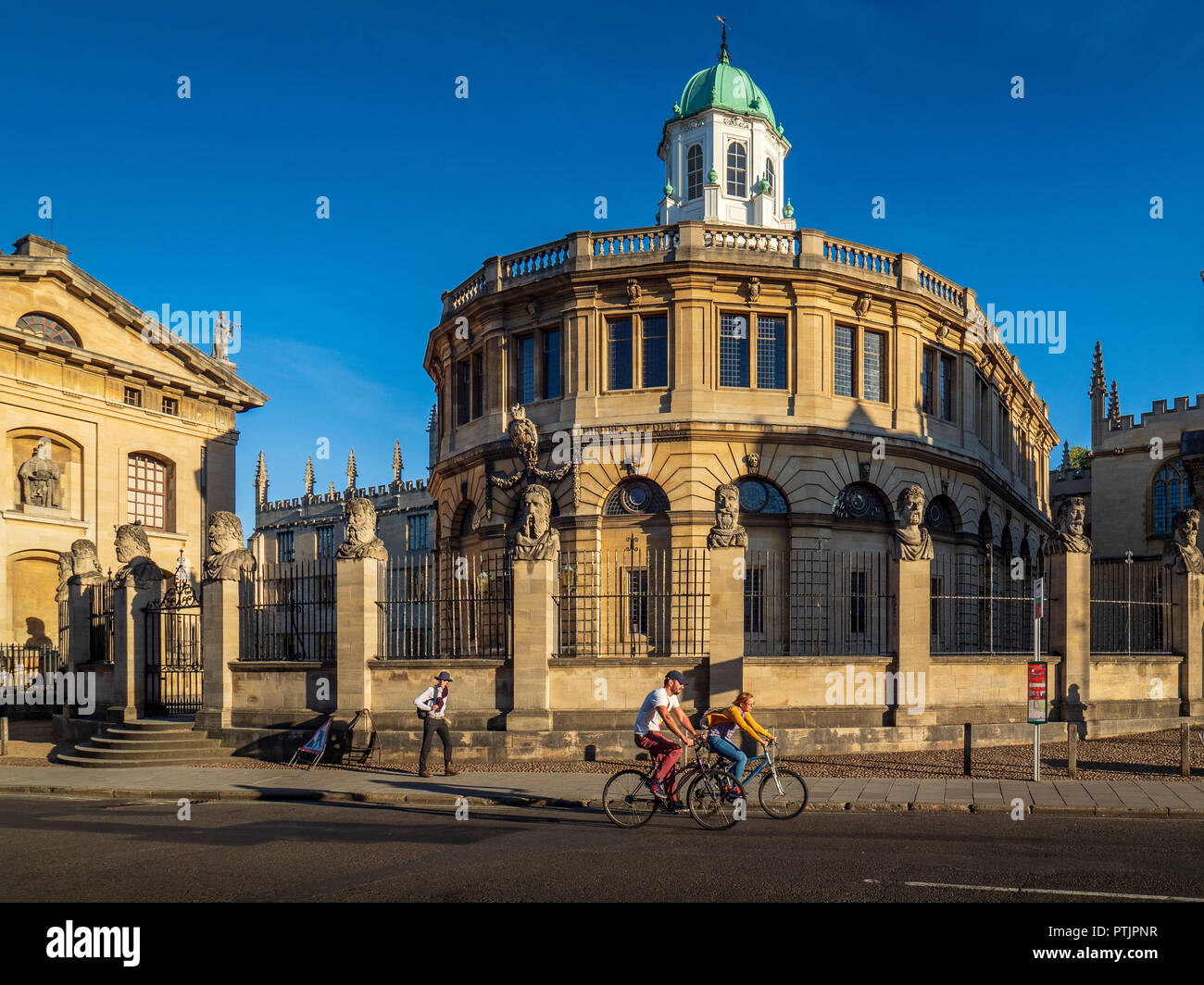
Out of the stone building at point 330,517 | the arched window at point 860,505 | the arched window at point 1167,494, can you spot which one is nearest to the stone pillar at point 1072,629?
the arched window at point 860,505

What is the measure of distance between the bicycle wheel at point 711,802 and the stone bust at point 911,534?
8587 mm

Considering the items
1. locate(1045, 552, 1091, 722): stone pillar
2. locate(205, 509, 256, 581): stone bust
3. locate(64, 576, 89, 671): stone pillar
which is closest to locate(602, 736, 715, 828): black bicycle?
locate(1045, 552, 1091, 722): stone pillar

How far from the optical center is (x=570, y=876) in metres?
9.78

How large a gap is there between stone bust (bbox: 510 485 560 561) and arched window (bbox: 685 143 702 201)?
39.5 metres

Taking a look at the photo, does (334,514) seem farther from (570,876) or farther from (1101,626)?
(570,876)

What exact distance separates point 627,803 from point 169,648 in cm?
1510

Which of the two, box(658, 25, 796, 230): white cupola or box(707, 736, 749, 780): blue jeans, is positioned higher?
box(658, 25, 796, 230): white cupola

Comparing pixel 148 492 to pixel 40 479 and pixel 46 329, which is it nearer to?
pixel 40 479

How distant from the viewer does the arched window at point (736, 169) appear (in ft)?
180

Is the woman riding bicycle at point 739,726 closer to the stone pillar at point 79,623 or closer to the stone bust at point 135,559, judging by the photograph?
the stone bust at point 135,559

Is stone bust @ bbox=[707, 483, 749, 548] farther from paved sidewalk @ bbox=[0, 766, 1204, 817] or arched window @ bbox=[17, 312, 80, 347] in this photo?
arched window @ bbox=[17, 312, 80, 347]

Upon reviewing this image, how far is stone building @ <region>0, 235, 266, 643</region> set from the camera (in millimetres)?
Answer: 36906

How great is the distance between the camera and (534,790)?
15.7 metres
